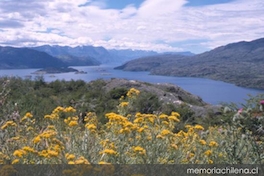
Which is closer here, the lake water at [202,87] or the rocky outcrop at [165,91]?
the rocky outcrop at [165,91]

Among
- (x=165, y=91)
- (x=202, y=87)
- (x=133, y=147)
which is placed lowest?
(x=202, y=87)

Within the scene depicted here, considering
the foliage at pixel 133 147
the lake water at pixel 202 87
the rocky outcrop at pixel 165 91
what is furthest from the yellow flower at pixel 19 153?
the lake water at pixel 202 87

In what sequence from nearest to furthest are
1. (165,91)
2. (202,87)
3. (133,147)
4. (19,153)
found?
1. (19,153)
2. (133,147)
3. (165,91)
4. (202,87)

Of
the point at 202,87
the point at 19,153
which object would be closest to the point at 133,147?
the point at 19,153

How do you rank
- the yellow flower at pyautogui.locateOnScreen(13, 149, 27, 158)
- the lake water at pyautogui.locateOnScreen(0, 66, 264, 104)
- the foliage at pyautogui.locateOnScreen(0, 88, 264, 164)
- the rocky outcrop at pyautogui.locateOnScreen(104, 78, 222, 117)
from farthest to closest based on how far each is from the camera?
the lake water at pyautogui.locateOnScreen(0, 66, 264, 104) < the rocky outcrop at pyautogui.locateOnScreen(104, 78, 222, 117) < the foliage at pyautogui.locateOnScreen(0, 88, 264, 164) < the yellow flower at pyautogui.locateOnScreen(13, 149, 27, 158)

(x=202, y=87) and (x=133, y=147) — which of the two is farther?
(x=202, y=87)

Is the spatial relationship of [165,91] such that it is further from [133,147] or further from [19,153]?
[19,153]

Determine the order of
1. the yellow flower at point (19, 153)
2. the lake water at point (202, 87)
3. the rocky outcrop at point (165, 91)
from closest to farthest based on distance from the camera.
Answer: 1. the yellow flower at point (19, 153)
2. the rocky outcrop at point (165, 91)
3. the lake water at point (202, 87)

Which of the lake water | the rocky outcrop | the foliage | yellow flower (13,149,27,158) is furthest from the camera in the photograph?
the lake water

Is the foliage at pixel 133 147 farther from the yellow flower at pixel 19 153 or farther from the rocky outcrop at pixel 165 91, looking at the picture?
the rocky outcrop at pixel 165 91

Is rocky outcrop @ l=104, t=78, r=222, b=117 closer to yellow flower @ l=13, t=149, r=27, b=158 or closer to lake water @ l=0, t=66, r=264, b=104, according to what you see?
lake water @ l=0, t=66, r=264, b=104

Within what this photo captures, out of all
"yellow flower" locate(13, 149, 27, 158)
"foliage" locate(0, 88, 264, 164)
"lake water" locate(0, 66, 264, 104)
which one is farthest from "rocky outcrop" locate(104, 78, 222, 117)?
"yellow flower" locate(13, 149, 27, 158)

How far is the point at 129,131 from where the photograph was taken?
354cm

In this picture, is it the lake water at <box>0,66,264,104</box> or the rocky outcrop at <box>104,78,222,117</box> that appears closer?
the rocky outcrop at <box>104,78,222,117</box>
